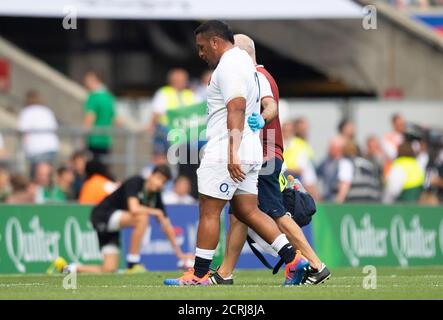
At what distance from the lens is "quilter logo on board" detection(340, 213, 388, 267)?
22.1m

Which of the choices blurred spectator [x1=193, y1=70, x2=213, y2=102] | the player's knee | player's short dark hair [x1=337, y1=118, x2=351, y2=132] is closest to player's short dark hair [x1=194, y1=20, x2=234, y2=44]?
the player's knee

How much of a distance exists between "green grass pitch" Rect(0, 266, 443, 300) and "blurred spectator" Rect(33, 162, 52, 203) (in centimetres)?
688

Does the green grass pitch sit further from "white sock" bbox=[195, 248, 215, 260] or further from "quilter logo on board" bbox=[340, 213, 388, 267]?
"quilter logo on board" bbox=[340, 213, 388, 267]

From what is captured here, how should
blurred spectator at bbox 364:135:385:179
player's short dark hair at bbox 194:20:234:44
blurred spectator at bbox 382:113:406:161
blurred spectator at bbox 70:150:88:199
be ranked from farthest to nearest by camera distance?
blurred spectator at bbox 382:113:406:161 → blurred spectator at bbox 364:135:385:179 → blurred spectator at bbox 70:150:88:199 → player's short dark hair at bbox 194:20:234:44

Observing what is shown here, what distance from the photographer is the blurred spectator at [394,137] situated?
25938mm

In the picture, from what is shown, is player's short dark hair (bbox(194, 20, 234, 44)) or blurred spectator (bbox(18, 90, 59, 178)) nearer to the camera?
player's short dark hair (bbox(194, 20, 234, 44))

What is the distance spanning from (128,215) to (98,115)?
14.5ft

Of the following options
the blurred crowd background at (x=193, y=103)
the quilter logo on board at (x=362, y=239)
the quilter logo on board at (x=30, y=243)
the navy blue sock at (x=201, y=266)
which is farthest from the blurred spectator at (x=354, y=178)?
the navy blue sock at (x=201, y=266)

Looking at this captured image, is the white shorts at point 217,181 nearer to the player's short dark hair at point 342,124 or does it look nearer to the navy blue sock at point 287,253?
the navy blue sock at point 287,253

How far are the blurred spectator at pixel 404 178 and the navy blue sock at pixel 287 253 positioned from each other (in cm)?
1107

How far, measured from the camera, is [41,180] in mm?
22297

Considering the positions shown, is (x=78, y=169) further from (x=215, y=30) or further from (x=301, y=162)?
(x=215, y=30)
